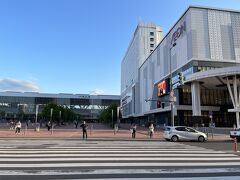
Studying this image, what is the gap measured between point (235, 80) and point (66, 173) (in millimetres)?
47947

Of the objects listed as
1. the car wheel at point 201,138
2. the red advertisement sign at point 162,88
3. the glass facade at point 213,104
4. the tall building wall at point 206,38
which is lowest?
the car wheel at point 201,138

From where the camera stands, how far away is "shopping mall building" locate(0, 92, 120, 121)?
150125 millimetres

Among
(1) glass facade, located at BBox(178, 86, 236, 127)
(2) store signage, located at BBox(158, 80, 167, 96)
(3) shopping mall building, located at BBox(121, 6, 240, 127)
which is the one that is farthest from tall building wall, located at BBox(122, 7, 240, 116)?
(1) glass facade, located at BBox(178, 86, 236, 127)

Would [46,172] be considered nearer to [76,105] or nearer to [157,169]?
[157,169]

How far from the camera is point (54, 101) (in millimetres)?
146500

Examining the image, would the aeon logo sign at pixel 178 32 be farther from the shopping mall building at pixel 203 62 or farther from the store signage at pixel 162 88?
the store signage at pixel 162 88

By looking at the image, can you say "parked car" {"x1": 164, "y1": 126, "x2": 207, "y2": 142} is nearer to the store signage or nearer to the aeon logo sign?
the aeon logo sign

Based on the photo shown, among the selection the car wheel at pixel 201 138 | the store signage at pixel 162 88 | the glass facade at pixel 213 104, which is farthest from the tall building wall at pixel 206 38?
the car wheel at pixel 201 138

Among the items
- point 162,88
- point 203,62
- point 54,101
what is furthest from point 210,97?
point 54,101

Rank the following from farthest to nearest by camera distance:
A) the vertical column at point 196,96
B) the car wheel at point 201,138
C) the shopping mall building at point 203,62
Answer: the shopping mall building at point 203,62 → the vertical column at point 196,96 → the car wheel at point 201,138

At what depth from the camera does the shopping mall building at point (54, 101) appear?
150 metres

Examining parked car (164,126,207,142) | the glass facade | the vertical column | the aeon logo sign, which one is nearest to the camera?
parked car (164,126,207,142)

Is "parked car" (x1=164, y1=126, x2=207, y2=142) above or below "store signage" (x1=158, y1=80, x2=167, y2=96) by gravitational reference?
below

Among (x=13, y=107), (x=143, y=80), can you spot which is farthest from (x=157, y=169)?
(x=13, y=107)
